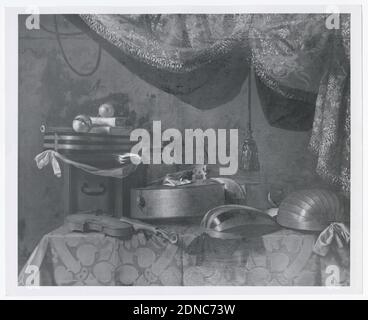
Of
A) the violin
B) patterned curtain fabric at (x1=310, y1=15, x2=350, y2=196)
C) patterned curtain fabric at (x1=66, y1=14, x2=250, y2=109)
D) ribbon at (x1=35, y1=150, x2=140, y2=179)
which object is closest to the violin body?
the violin

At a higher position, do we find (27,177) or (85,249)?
(27,177)

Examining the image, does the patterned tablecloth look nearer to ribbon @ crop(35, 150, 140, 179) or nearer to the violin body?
the violin body

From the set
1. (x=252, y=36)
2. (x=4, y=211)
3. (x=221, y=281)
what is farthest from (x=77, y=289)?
(x=252, y=36)

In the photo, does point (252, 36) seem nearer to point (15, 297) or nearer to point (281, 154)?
point (281, 154)

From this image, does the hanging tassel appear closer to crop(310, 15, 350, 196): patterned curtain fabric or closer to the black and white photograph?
the black and white photograph

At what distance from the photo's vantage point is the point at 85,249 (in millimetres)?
3326

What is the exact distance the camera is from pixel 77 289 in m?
3.34

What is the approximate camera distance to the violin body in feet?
10.9

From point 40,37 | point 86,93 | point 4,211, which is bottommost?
point 4,211

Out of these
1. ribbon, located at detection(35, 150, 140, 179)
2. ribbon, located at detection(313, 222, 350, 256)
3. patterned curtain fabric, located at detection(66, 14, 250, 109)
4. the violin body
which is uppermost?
patterned curtain fabric, located at detection(66, 14, 250, 109)

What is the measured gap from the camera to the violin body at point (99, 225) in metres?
3.32

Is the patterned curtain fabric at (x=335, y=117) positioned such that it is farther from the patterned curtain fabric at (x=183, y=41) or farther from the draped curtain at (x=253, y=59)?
the patterned curtain fabric at (x=183, y=41)

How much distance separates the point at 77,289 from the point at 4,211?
602 mm

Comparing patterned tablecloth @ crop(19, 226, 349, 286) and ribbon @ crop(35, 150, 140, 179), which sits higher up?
ribbon @ crop(35, 150, 140, 179)
